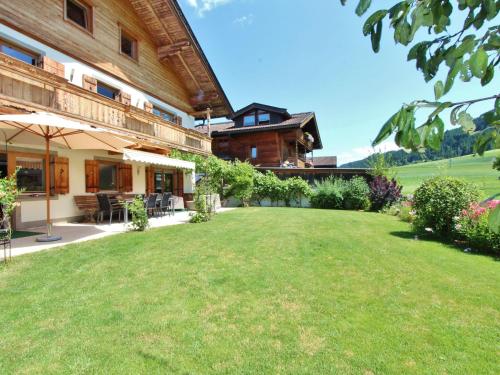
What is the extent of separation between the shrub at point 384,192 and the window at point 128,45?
14.4m

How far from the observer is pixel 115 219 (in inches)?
463

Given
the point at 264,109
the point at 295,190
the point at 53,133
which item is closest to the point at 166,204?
the point at 53,133

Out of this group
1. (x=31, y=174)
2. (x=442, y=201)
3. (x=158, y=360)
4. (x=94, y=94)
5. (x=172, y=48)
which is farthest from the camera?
(x=172, y=48)

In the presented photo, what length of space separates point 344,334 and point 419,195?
7.96 metres

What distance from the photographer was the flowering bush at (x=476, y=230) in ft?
22.7

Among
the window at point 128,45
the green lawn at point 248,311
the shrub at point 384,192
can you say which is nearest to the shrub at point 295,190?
the shrub at point 384,192

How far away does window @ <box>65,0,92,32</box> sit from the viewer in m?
10.6

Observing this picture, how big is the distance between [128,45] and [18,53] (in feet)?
18.4

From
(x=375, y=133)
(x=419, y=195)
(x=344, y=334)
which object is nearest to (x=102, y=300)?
(x=344, y=334)

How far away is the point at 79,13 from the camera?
36.4ft

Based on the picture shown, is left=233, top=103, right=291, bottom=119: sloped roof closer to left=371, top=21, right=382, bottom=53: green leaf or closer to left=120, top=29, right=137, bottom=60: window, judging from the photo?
left=120, top=29, right=137, bottom=60: window

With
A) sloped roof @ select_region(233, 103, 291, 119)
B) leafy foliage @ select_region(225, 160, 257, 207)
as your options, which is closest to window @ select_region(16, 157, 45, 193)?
leafy foliage @ select_region(225, 160, 257, 207)

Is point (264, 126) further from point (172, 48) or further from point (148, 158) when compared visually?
point (148, 158)

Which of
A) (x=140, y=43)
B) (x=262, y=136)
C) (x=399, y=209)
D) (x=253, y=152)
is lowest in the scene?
(x=399, y=209)
